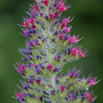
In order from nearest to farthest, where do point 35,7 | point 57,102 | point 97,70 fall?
point 57,102, point 35,7, point 97,70

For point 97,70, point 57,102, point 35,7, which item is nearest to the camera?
point 57,102

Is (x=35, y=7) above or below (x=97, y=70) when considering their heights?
below

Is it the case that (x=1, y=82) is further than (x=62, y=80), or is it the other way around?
(x=1, y=82)

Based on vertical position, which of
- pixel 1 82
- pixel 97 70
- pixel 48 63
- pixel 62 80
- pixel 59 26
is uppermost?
pixel 1 82

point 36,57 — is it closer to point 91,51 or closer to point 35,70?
point 35,70

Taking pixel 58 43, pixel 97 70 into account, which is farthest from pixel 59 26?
pixel 97 70

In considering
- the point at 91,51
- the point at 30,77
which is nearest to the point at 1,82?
the point at 91,51
